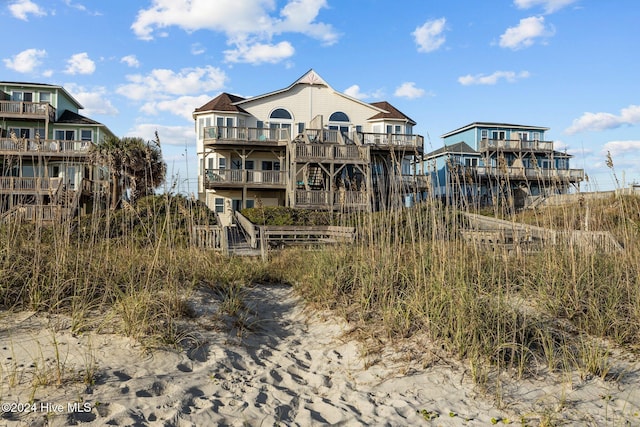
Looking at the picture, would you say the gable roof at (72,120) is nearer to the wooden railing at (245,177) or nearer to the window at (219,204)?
the window at (219,204)

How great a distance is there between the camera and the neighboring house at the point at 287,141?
27.0 metres

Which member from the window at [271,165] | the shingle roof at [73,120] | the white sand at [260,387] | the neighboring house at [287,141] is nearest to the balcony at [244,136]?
the neighboring house at [287,141]

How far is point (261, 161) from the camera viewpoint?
32.1 m

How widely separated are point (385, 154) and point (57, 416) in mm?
27871

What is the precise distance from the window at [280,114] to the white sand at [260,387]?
29.0 m

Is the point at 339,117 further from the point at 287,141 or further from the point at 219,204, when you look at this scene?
the point at 219,204

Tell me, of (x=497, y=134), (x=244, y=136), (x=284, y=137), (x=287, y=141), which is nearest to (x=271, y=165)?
(x=284, y=137)

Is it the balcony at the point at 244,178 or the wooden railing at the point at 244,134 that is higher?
the wooden railing at the point at 244,134

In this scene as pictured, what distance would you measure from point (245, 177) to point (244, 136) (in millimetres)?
3051

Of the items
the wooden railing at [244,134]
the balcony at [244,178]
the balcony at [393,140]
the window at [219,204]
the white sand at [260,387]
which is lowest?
the white sand at [260,387]

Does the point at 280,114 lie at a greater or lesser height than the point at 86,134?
greater

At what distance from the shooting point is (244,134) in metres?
29.5

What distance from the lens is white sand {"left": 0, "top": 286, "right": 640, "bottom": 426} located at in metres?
3.32

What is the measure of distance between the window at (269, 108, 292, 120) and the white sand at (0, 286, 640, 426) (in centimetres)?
2901
